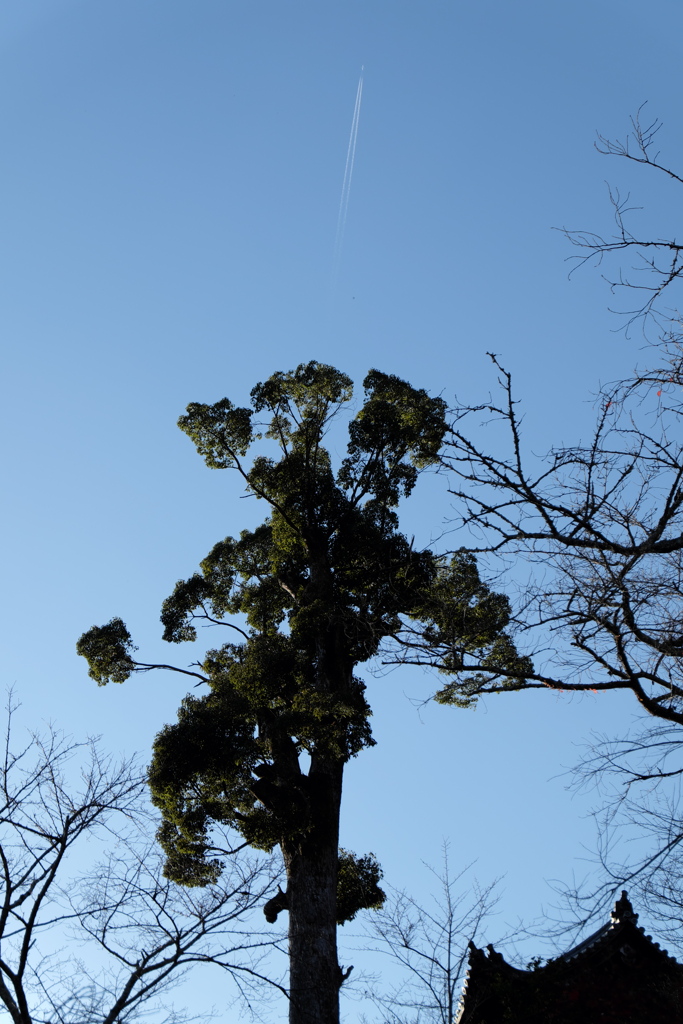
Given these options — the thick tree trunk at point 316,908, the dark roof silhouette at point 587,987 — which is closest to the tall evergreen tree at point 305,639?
the thick tree trunk at point 316,908

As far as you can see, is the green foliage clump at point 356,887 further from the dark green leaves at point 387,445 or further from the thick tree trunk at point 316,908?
the dark green leaves at point 387,445

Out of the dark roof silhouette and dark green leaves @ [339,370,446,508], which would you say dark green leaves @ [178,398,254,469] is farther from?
the dark roof silhouette

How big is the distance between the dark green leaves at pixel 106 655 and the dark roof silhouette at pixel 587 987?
6.75 meters

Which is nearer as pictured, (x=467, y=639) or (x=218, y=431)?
(x=467, y=639)

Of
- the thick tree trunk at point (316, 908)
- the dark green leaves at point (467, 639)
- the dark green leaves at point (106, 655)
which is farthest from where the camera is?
the dark green leaves at point (106, 655)

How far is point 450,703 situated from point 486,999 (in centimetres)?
426

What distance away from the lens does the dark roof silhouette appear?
11.4m

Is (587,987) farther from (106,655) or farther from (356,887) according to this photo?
(106,655)

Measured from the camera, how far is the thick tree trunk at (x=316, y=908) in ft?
27.4

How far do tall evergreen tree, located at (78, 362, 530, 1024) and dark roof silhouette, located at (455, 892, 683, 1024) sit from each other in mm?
2924

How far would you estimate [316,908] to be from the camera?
898 cm

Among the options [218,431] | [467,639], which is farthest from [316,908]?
[218,431]

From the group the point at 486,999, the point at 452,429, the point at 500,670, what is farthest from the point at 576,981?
the point at 452,429

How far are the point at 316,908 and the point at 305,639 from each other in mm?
3411
